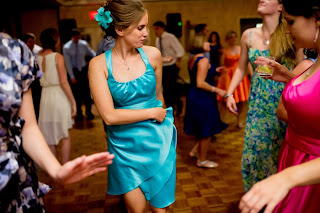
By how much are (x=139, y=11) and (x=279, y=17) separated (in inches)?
42.4

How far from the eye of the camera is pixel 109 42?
2.21 metres

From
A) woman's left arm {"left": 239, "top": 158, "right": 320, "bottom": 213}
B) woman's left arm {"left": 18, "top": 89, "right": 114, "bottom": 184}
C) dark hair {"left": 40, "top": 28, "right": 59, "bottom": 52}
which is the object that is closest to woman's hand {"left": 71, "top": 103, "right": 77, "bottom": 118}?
dark hair {"left": 40, "top": 28, "right": 59, "bottom": 52}

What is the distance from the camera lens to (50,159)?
1.02 m

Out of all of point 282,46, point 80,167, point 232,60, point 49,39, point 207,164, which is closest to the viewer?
point 80,167

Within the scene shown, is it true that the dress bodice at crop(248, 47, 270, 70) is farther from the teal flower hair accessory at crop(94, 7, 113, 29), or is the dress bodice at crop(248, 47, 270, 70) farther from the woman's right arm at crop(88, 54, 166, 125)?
the teal flower hair accessory at crop(94, 7, 113, 29)

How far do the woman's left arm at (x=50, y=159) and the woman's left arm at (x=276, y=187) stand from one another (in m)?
0.46

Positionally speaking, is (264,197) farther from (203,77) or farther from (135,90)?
(203,77)

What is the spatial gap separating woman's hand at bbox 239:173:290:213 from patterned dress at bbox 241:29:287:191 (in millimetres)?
1318

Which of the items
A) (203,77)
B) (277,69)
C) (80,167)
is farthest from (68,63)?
(80,167)

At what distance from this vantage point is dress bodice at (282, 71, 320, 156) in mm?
1073

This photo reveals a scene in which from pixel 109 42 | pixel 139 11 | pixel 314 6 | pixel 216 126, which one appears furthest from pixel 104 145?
pixel 314 6

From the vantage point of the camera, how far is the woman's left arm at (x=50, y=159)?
0.93m

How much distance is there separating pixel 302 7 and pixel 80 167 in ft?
3.17

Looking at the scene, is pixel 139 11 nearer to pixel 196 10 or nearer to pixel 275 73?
pixel 275 73
